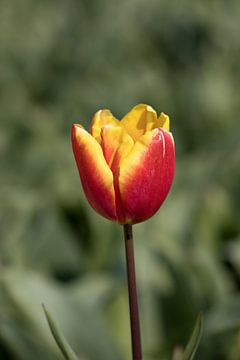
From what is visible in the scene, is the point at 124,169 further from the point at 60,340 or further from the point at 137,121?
the point at 60,340

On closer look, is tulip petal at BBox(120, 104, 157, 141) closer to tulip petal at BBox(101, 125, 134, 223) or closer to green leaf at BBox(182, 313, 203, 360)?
tulip petal at BBox(101, 125, 134, 223)

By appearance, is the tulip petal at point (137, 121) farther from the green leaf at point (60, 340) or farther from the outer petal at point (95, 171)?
the green leaf at point (60, 340)

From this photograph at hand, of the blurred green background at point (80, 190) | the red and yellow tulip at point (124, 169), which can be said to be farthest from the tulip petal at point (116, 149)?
the blurred green background at point (80, 190)

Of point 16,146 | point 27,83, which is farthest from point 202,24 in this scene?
point 16,146

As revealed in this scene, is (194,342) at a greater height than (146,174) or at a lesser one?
lesser

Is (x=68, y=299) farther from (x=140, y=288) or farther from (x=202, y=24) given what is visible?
(x=202, y=24)

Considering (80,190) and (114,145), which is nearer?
(114,145)

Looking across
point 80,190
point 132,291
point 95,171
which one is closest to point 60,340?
point 132,291
